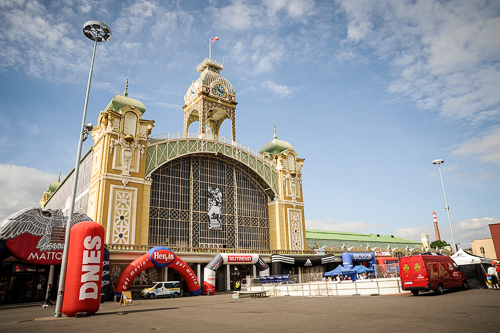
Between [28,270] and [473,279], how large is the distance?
122ft

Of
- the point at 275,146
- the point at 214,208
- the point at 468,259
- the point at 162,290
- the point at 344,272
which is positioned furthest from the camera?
the point at 275,146

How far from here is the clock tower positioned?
5103cm

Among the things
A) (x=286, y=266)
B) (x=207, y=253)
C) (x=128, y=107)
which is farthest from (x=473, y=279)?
(x=128, y=107)

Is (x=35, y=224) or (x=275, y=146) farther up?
(x=275, y=146)

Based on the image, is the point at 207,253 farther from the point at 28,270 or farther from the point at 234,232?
the point at 28,270

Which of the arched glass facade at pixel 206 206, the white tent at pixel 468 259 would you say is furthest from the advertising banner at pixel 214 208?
the white tent at pixel 468 259

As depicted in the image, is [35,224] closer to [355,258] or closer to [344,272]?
[344,272]

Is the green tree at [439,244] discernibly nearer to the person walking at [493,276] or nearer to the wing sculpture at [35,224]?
the person walking at [493,276]

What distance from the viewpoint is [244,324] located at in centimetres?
1220

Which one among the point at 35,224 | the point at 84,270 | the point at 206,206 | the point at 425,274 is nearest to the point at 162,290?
the point at 35,224

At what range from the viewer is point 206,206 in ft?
143

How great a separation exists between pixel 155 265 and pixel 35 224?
10.3 meters

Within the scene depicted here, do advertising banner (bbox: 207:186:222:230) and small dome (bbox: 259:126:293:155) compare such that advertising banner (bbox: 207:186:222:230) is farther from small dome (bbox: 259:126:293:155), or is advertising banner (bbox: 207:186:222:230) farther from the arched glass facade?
small dome (bbox: 259:126:293:155)

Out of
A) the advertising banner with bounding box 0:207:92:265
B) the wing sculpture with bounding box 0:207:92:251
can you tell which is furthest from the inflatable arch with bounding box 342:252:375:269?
the wing sculpture with bounding box 0:207:92:251
